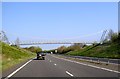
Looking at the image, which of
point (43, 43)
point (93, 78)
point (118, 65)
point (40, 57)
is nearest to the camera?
point (93, 78)

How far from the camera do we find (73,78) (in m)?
17.3

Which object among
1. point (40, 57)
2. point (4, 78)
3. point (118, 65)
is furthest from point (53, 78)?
point (40, 57)

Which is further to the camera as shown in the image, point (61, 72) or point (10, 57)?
point (10, 57)

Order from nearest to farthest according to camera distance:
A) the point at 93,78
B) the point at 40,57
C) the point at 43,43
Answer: the point at 93,78, the point at 40,57, the point at 43,43

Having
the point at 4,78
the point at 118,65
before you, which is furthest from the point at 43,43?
the point at 4,78

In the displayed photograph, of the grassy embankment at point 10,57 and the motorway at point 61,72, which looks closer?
the motorway at point 61,72

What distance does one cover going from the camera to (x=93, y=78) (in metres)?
17.2

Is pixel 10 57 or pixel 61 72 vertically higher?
pixel 61 72

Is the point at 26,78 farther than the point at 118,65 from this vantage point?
No

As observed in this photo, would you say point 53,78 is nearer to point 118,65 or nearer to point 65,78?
point 65,78

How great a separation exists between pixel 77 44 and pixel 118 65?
480 feet

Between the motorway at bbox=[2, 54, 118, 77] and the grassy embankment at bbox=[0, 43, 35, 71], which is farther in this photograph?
the grassy embankment at bbox=[0, 43, 35, 71]

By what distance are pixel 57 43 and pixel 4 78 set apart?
15873 cm

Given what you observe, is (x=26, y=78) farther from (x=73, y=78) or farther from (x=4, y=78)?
(x=73, y=78)
